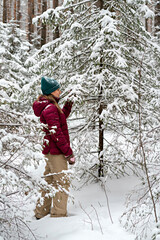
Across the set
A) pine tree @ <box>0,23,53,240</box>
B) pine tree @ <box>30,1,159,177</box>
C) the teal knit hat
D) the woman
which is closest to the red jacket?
the woman

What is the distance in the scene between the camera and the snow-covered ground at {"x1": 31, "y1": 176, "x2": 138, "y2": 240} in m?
3.31

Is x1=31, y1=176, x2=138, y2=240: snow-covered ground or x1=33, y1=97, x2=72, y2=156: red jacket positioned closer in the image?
x1=31, y1=176, x2=138, y2=240: snow-covered ground

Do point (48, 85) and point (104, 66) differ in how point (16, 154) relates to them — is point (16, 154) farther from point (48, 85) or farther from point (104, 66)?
point (104, 66)

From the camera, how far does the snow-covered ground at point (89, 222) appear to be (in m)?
3.31

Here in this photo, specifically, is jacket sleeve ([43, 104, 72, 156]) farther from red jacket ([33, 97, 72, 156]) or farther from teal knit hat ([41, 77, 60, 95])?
teal knit hat ([41, 77, 60, 95])

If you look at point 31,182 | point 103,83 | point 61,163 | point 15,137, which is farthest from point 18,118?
point 103,83

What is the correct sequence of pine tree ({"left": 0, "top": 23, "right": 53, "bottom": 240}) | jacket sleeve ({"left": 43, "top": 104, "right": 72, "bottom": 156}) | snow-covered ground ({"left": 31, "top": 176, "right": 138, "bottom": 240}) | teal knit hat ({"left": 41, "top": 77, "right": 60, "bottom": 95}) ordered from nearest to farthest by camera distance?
pine tree ({"left": 0, "top": 23, "right": 53, "bottom": 240}) < snow-covered ground ({"left": 31, "top": 176, "right": 138, "bottom": 240}) < jacket sleeve ({"left": 43, "top": 104, "right": 72, "bottom": 156}) < teal knit hat ({"left": 41, "top": 77, "right": 60, "bottom": 95})

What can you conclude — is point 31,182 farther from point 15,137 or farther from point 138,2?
point 138,2

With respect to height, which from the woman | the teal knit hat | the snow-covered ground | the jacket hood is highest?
the teal knit hat

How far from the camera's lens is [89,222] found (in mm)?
3566

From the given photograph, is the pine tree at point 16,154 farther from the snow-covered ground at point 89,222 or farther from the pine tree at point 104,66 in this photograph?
the pine tree at point 104,66

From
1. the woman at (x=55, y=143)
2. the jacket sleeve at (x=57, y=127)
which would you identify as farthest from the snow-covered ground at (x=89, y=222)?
the jacket sleeve at (x=57, y=127)

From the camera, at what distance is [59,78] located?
20.3 ft

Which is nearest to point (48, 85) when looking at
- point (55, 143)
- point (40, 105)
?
point (40, 105)
